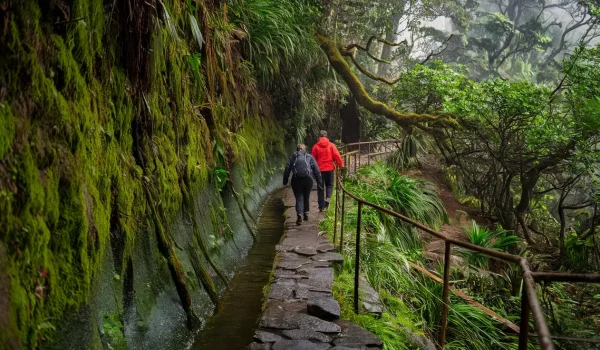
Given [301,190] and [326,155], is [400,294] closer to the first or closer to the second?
[301,190]

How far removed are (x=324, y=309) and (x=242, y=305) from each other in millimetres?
1391

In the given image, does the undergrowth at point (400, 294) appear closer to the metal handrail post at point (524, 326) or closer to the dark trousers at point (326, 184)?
the dark trousers at point (326, 184)

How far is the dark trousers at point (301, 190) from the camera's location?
26.8 ft

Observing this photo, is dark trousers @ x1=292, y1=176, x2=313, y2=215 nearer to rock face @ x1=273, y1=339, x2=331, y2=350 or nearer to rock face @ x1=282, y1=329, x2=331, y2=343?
rock face @ x1=282, y1=329, x2=331, y2=343

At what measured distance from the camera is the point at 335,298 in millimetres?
4953

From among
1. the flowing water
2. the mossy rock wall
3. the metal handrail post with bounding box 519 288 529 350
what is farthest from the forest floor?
the metal handrail post with bounding box 519 288 529 350

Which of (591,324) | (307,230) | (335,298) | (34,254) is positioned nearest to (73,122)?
(34,254)

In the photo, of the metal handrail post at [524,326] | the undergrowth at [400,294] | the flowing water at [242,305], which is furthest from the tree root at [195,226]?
the metal handrail post at [524,326]

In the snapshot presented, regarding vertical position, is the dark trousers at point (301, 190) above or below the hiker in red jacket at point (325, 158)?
below

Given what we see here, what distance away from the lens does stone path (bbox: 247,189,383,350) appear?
393cm

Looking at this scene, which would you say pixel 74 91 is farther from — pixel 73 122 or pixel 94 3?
pixel 94 3

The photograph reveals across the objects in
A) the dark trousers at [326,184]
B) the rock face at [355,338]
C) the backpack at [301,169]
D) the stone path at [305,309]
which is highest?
the backpack at [301,169]

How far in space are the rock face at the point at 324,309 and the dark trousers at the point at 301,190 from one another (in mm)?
3691

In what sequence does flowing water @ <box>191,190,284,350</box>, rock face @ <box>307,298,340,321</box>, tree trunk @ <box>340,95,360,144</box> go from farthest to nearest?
tree trunk @ <box>340,95,360,144</box> < flowing water @ <box>191,190,284,350</box> < rock face @ <box>307,298,340,321</box>
